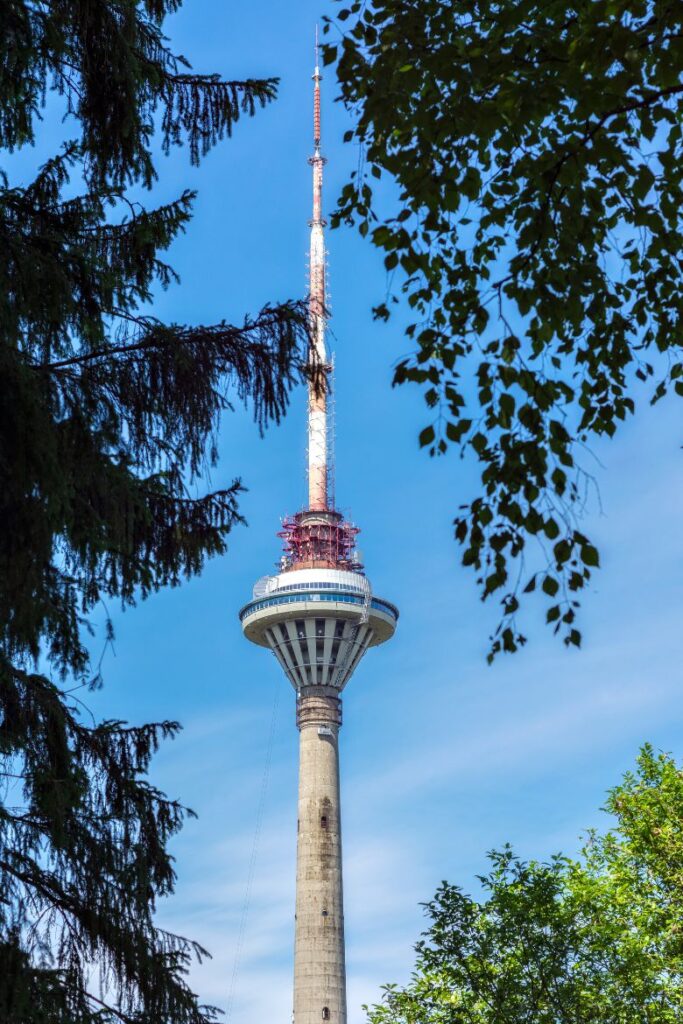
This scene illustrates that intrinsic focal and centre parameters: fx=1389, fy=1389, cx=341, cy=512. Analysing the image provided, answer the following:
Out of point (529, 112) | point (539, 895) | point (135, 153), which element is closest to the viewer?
point (529, 112)

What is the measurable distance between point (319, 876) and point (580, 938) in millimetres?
63344

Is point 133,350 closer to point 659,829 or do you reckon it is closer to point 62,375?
point 62,375

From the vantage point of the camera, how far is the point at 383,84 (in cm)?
1103

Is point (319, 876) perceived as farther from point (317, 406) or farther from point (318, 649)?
point (317, 406)

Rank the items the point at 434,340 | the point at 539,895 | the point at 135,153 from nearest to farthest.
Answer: the point at 434,340, the point at 135,153, the point at 539,895

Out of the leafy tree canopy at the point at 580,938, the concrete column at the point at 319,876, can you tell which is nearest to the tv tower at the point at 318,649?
the concrete column at the point at 319,876

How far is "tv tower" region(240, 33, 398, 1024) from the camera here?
90500mm

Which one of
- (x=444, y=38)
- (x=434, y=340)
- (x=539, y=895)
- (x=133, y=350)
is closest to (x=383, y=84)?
(x=444, y=38)

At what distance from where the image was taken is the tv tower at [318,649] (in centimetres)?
9050

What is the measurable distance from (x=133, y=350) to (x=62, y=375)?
71 centimetres

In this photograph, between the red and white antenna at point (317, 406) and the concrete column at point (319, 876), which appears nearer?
the concrete column at point (319, 876)

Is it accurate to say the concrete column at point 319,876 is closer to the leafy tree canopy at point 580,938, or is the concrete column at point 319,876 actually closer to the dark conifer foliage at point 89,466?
the leafy tree canopy at point 580,938

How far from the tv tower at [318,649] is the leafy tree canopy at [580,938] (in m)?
59.4

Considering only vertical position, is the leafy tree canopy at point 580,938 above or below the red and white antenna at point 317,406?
below
